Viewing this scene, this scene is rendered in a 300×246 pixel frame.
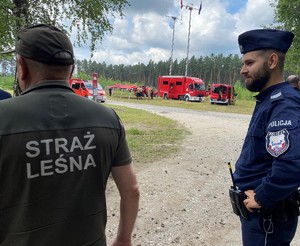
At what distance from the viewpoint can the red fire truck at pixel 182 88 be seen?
37875 mm

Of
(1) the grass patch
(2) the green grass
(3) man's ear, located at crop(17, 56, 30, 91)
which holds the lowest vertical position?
(1) the grass patch

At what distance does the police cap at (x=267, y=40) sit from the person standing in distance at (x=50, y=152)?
4.43ft

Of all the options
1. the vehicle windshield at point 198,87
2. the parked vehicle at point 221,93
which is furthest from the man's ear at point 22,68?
the vehicle windshield at point 198,87

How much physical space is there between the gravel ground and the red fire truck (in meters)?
29.4

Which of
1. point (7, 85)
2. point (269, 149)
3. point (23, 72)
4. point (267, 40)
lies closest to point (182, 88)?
point (7, 85)

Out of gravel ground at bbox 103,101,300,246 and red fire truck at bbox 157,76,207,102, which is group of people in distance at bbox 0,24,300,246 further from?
red fire truck at bbox 157,76,207,102

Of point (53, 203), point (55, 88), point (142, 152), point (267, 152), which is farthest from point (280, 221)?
point (142, 152)

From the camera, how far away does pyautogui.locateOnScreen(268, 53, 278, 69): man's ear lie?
7.90ft

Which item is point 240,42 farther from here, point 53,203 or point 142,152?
point 142,152

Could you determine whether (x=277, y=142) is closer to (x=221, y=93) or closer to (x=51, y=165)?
(x=51, y=165)

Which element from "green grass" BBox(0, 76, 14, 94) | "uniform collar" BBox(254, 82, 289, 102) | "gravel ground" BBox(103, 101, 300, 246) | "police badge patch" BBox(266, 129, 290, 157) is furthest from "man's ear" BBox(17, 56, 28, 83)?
"green grass" BBox(0, 76, 14, 94)

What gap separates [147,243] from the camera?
394 centimetres

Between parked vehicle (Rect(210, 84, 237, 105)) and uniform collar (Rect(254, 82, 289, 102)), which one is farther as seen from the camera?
parked vehicle (Rect(210, 84, 237, 105))

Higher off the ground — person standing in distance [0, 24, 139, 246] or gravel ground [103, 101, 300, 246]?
person standing in distance [0, 24, 139, 246]
